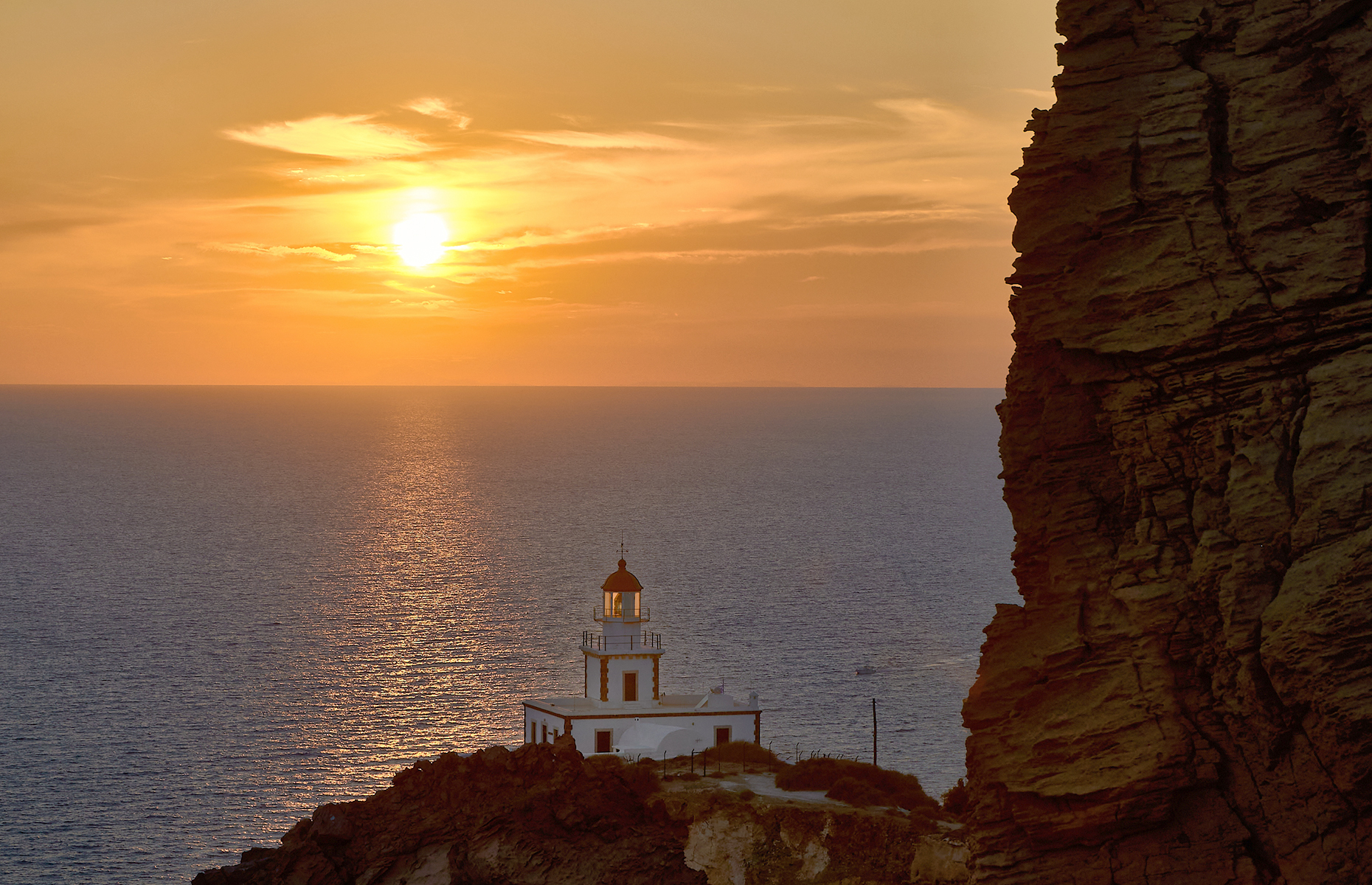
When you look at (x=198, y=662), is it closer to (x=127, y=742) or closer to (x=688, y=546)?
(x=127, y=742)

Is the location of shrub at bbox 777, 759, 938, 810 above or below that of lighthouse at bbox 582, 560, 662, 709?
below

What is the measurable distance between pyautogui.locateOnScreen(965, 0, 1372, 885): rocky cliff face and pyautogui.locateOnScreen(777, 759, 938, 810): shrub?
103 ft

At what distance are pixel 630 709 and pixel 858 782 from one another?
18.2 m

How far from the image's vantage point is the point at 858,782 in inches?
1912

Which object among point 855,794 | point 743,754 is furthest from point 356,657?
point 855,794

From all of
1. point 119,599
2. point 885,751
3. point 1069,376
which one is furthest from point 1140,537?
point 119,599

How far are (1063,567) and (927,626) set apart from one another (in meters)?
114

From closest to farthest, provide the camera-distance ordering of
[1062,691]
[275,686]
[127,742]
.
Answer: [1062,691] < [127,742] < [275,686]

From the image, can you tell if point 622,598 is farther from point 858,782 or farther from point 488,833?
point 488,833

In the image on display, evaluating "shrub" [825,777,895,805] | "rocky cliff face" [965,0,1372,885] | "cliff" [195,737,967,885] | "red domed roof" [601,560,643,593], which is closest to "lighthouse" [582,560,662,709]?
"red domed roof" [601,560,643,593]

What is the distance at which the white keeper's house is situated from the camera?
2480 inches

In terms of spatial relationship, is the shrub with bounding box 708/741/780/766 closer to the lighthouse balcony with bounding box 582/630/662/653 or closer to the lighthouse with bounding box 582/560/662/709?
the lighthouse with bounding box 582/560/662/709

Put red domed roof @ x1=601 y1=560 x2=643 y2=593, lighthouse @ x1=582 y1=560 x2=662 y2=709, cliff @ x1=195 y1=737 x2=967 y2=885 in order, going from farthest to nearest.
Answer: red domed roof @ x1=601 y1=560 x2=643 y2=593, lighthouse @ x1=582 y1=560 x2=662 y2=709, cliff @ x1=195 y1=737 x2=967 y2=885

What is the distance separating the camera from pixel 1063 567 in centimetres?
1719
